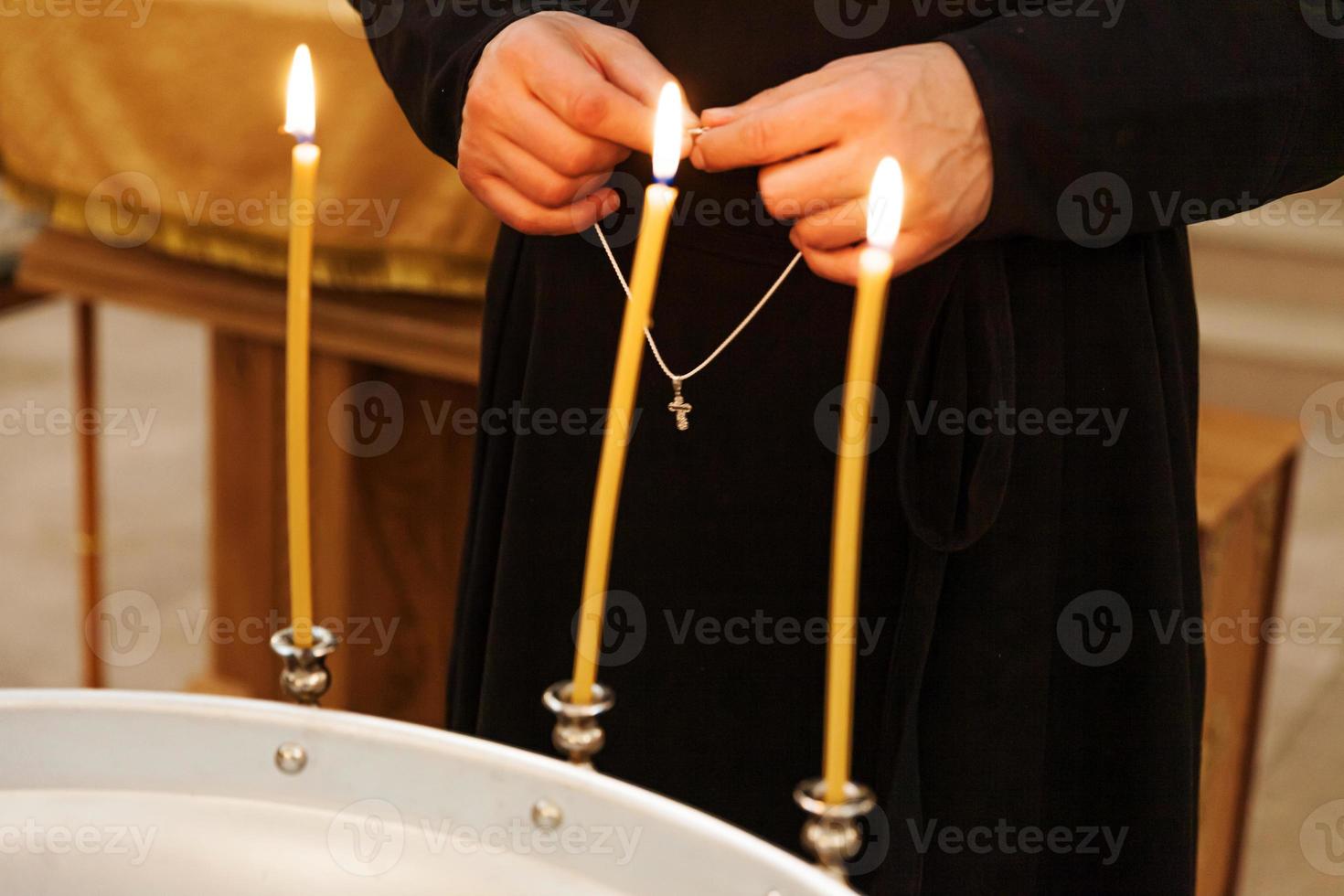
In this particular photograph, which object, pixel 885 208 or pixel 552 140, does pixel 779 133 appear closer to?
pixel 552 140

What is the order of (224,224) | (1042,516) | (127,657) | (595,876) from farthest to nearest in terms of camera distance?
(127,657), (224,224), (1042,516), (595,876)

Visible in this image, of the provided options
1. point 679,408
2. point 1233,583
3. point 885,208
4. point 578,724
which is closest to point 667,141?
point 885,208

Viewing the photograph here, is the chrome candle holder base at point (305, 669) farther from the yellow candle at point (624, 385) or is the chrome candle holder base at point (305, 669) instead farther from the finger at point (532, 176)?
the finger at point (532, 176)

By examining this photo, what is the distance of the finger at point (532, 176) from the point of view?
72 cm

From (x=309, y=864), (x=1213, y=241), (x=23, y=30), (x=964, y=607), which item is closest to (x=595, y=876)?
(x=309, y=864)

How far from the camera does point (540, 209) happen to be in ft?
2.44

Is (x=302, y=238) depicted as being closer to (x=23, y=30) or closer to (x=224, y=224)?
(x=224, y=224)

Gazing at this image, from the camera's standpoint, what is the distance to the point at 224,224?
1.50 m

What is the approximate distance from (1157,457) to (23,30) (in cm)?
129

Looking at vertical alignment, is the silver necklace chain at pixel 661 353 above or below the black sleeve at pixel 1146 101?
below

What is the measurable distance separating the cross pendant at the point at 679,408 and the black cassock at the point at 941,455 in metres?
0.01

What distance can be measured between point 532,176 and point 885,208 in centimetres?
36

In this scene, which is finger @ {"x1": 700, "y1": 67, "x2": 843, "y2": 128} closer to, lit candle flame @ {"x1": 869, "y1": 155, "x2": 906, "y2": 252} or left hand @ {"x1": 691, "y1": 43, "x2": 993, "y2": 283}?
left hand @ {"x1": 691, "y1": 43, "x2": 993, "y2": 283}

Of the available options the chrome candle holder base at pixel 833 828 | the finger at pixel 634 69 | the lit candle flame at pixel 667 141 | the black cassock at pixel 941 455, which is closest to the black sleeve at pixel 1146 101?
the black cassock at pixel 941 455
